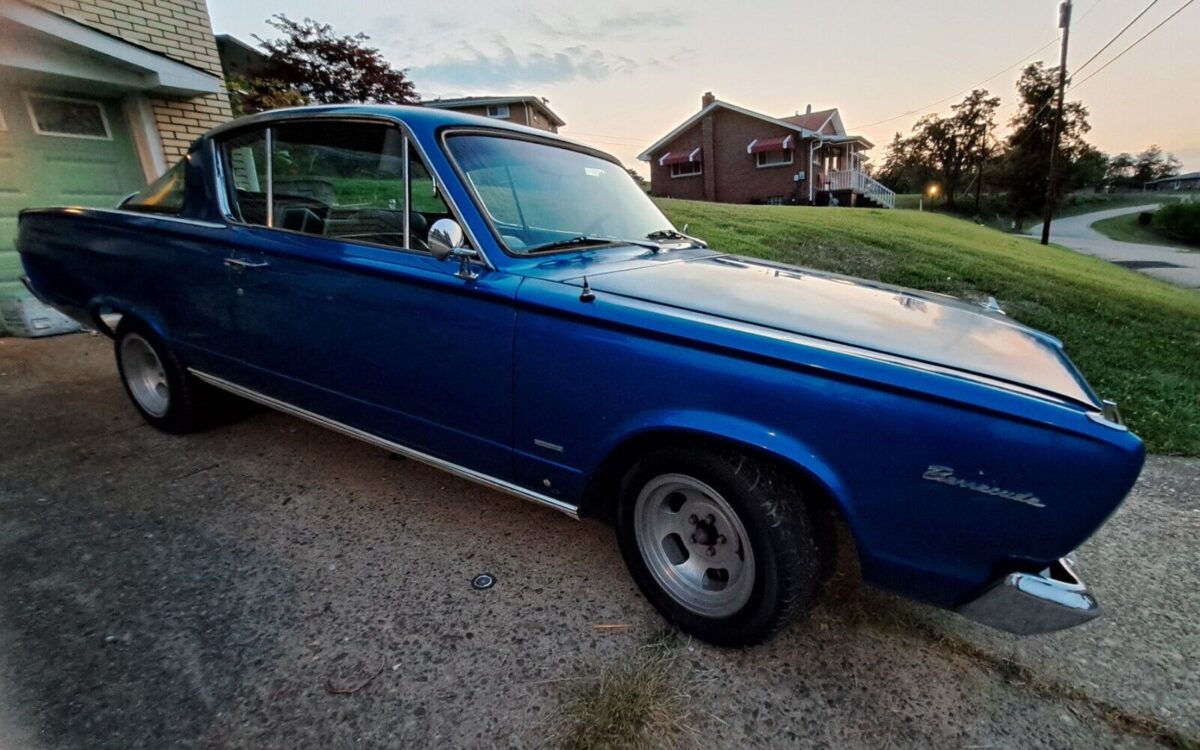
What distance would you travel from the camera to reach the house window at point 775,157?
3198 centimetres

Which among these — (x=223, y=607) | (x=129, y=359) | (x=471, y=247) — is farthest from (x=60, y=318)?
(x=471, y=247)

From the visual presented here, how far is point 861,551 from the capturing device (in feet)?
5.58

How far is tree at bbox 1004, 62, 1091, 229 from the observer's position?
4159 cm

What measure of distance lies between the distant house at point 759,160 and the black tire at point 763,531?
3349 cm

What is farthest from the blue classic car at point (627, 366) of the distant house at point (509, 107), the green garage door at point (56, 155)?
the distant house at point (509, 107)

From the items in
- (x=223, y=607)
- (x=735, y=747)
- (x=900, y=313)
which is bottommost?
(x=735, y=747)

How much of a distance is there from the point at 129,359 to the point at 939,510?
4.34 m

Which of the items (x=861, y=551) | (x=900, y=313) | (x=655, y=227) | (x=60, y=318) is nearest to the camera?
(x=861, y=551)

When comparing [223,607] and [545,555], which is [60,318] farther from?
[545,555]

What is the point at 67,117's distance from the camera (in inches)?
220

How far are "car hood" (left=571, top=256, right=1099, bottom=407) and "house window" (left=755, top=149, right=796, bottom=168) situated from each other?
108 feet

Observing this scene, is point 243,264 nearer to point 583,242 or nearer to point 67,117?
point 583,242

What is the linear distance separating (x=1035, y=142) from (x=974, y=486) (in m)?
54.2

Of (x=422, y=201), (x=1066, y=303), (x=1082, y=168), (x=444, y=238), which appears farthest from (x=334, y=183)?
(x=1082, y=168)
